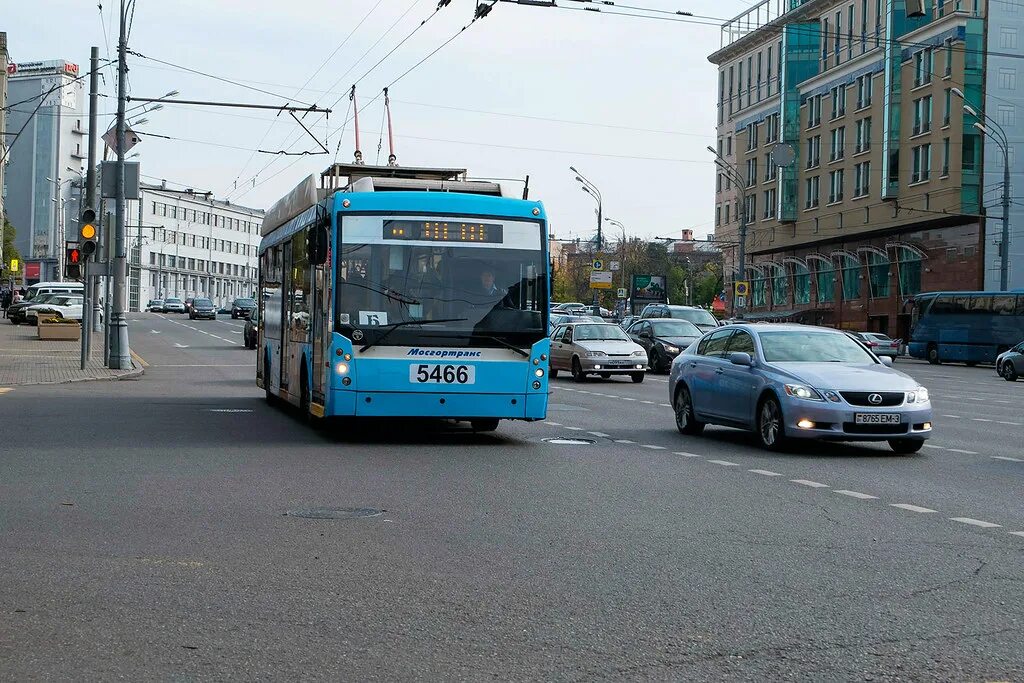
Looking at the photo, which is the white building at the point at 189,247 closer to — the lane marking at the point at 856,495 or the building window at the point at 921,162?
the building window at the point at 921,162

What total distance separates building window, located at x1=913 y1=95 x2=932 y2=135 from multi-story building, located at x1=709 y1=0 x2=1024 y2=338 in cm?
8

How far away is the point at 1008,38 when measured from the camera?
65.8 m

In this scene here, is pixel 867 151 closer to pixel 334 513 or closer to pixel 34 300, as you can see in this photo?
pixel 34 300

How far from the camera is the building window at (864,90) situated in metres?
75.7

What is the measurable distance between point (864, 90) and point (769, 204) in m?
14.5

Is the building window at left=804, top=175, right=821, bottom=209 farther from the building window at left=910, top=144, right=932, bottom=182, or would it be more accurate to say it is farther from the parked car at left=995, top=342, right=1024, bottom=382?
the parked car at left=995, top=342, right=1024, bottom=382

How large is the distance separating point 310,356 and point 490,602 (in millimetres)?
10991

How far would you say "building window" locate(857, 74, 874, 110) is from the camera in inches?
2980

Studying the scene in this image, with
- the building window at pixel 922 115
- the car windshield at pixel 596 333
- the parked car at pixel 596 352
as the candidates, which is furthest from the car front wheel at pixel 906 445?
the building window at pixel 922 115

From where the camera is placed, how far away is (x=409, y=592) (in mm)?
7258

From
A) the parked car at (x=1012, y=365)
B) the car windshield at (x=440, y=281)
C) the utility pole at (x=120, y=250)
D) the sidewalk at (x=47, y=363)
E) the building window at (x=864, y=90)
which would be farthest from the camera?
the building window at (x=864, y=90)

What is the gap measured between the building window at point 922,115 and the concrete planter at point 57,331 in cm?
4020

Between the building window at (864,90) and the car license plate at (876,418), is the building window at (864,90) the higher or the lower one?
the higher one

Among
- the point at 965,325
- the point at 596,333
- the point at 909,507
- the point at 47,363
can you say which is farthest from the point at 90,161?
the point at 909,507
